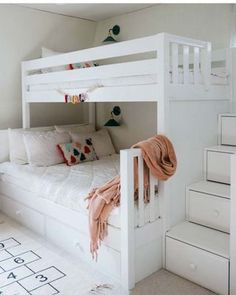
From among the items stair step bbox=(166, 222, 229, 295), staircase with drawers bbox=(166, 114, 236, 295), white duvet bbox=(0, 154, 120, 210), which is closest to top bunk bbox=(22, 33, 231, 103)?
staircase with drawers bbox=(166, 114, 236, 295)

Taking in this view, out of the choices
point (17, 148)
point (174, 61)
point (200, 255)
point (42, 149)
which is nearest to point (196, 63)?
point (174, 61)

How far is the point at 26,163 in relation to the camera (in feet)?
11.0

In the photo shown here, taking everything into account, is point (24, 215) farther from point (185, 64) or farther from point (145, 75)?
point (185, 64)

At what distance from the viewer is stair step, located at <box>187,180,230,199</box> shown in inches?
88.7

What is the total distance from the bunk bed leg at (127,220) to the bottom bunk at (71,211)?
2.4 inches

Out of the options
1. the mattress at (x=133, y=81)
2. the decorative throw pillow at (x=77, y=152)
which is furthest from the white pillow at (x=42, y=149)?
the mattress at (x=133, y=81)

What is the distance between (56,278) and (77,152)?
147 centimetres

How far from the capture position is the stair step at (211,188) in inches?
88.7

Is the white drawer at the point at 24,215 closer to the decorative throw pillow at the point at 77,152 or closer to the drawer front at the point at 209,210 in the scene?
the decorative throw pillow at the point at 77,152

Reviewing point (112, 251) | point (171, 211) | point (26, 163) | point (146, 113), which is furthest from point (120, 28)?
point (112, 251)

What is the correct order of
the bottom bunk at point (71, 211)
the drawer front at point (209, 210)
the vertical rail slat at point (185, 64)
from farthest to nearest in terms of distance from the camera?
the vertical rail slat at point (185, 64), the drawer front at point (209, 210), the bottom bunk at point (71, 211)

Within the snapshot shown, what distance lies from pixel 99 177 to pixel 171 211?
736 millimetres

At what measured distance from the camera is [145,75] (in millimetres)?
2254

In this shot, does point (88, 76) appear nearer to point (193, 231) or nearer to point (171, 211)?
point (171, 211)
